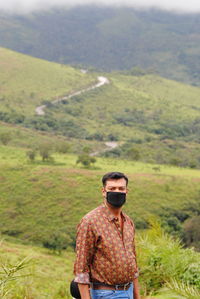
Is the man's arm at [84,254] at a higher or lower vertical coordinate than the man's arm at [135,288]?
higher

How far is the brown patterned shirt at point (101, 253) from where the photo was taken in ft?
14.4

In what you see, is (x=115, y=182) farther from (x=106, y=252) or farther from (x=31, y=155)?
(x=31, y=155)

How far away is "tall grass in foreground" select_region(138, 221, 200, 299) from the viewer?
835 centimetres

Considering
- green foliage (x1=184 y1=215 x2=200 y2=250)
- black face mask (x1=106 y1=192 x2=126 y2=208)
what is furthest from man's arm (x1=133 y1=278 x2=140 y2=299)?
green foliage (x1=184 y1=215 x2=200 y2=250)

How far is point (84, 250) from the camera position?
14.4ft

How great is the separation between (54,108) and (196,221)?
87881mm

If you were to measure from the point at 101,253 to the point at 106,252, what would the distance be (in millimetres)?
60

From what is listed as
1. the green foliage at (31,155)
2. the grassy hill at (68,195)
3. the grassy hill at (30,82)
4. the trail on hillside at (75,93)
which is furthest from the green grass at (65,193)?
the trail on hillside at (75,93)

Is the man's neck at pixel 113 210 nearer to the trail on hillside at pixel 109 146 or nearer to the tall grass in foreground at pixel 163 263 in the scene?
the tall grass in foreground at pixel 163 263

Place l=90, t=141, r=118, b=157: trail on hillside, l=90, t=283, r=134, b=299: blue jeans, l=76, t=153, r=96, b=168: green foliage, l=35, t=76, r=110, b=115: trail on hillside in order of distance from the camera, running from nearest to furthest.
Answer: l=90, t=283, r=134, b=299: blue jeans < l=76, t=153, r=96, b=168: green foliage < l=90, t=141, r=118, b=157: trail on hillside < l=35, t=76, r=110, b=115: trail on hillside

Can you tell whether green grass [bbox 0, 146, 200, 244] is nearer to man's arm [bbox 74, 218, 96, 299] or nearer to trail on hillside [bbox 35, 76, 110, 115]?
man's arm [bbox 74, 218, 96, 299]

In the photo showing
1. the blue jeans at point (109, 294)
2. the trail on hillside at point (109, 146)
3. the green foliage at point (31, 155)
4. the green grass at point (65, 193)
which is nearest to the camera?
the blue jeans at point (109, 294)

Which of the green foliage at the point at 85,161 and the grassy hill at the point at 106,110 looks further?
the grassy hill at the point at 106,110

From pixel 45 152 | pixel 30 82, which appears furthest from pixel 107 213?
pixel 30 82
